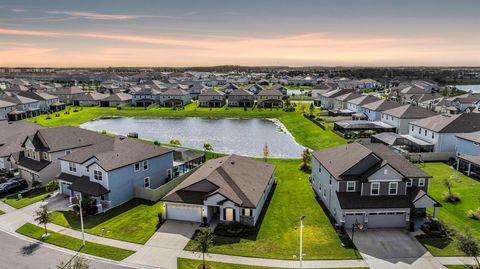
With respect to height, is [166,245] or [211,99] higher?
[211,99]

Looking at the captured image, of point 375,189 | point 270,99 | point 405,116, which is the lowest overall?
point 375,189

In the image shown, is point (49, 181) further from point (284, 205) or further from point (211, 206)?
point (284, 205)

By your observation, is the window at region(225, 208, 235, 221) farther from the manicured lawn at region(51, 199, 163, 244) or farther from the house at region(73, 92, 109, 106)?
the house at region(73, 92, 109, 106)

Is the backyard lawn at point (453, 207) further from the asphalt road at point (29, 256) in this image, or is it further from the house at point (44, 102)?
the house at point (44, 102)

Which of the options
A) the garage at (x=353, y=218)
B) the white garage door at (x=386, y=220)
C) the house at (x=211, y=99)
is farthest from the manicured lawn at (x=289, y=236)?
the house at (x=211, y=99)

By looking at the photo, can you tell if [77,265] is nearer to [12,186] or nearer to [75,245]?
[75,245]

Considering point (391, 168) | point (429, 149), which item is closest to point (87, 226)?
point (391, 168)

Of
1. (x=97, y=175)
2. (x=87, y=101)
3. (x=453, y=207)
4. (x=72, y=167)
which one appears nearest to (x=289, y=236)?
(x=453, y=207)
